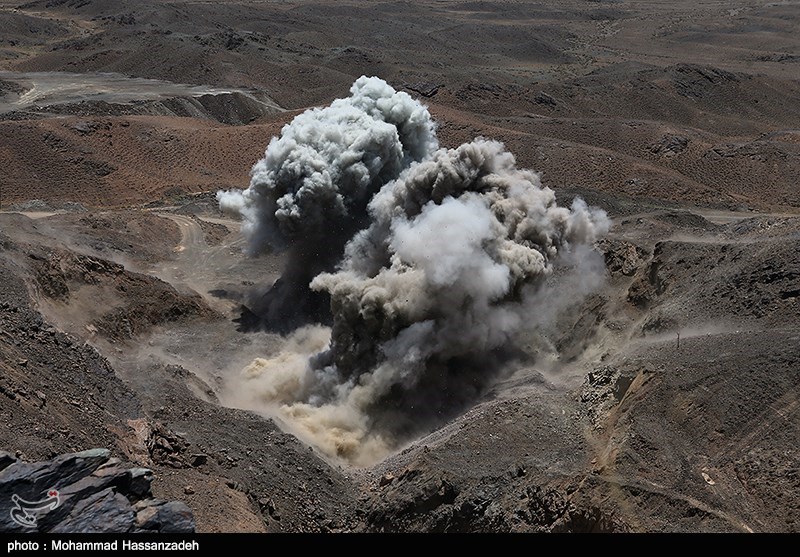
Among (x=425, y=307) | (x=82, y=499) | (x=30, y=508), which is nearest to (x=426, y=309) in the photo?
(x=425, y=307)

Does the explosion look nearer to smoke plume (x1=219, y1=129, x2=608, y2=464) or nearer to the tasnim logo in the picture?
smoke plume (x1=219, y1=129, x2=608, y2=464)

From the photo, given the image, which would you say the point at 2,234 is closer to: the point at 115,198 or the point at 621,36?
the point at 115,198

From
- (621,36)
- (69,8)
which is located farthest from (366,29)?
(69,8)

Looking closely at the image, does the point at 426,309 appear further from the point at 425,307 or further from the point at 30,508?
the point at 30,508

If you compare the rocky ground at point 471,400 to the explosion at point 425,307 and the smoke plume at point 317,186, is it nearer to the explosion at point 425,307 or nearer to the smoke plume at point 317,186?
the explosion at point 425,307

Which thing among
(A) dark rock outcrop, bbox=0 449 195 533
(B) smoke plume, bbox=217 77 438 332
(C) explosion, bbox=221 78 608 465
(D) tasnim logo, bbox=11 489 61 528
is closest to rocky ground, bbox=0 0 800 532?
(A) dark rock outcrop, bbox=0 449 195 533

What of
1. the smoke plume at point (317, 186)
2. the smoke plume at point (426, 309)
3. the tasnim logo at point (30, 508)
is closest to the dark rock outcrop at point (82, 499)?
the tasnim logo at point (30, 508)

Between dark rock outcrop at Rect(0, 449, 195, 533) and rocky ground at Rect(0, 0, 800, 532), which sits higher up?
dark rock outcrop at Rect(0, 449, 195, 533)
